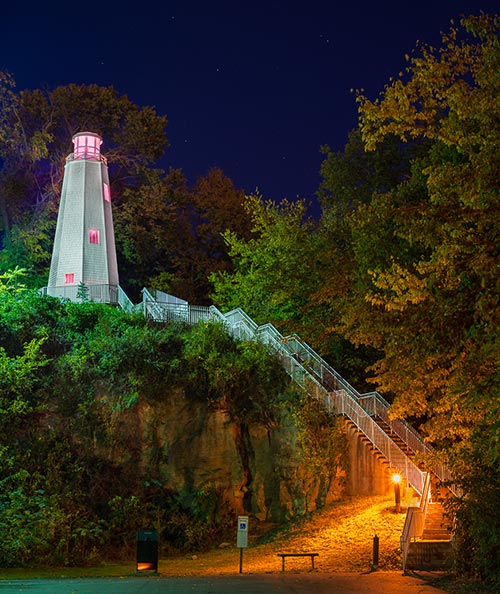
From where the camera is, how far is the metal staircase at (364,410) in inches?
851

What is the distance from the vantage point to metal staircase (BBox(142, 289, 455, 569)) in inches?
851

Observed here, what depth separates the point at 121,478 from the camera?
1037 inches

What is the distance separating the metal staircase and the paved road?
2.66 m

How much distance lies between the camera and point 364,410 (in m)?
27.2

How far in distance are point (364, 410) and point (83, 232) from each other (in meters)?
22.7

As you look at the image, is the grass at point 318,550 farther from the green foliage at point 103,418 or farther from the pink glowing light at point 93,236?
the pink glowing light at point 93,236

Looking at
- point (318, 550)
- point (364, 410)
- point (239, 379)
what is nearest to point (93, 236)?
point (239, 379)

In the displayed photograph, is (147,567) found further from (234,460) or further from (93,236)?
(93,236)

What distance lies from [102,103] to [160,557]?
3744 cm

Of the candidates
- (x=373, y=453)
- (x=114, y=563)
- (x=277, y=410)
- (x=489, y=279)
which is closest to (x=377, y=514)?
(x=373, y=453)

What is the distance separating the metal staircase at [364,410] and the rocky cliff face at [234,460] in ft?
5.46

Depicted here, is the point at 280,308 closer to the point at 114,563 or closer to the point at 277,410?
the point at 277,410

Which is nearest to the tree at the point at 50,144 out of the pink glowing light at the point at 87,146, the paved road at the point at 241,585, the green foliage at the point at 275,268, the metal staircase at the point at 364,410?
the pink glowing light at the point at 87,146

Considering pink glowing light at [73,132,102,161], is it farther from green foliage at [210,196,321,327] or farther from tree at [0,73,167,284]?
green foliage at [210,196,321,327]
